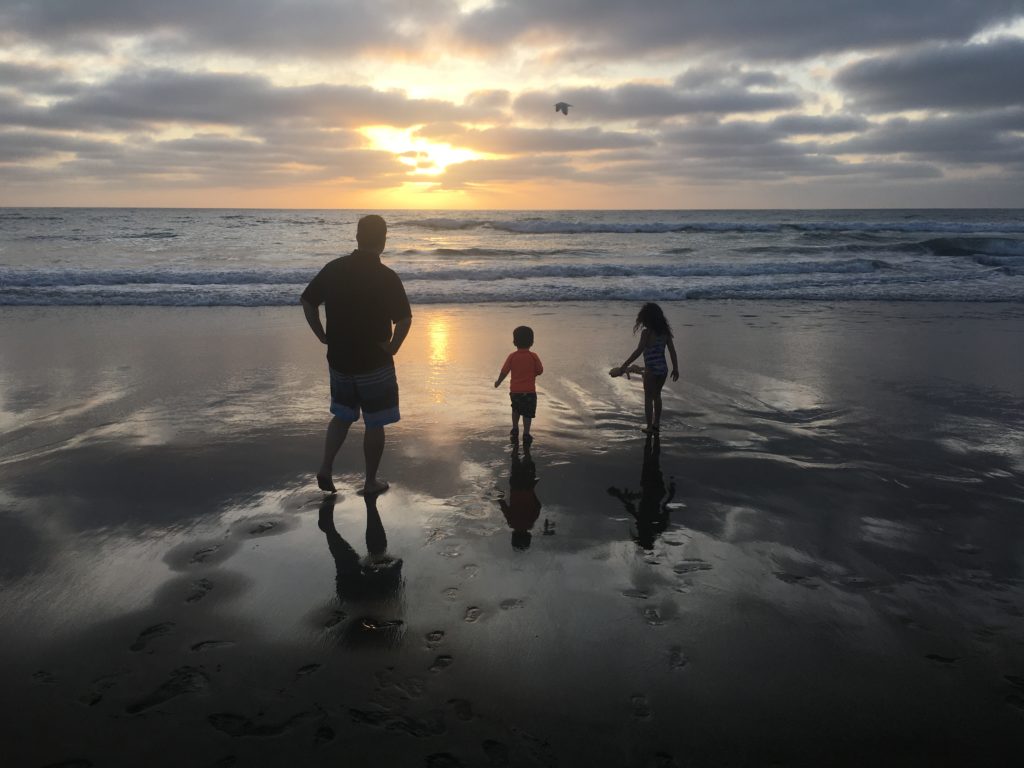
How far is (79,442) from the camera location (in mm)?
6184

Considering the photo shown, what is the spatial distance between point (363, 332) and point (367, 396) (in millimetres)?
459

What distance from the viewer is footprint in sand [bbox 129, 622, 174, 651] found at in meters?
3.19

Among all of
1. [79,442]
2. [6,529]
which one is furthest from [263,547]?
[79,442]

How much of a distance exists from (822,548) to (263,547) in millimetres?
3368

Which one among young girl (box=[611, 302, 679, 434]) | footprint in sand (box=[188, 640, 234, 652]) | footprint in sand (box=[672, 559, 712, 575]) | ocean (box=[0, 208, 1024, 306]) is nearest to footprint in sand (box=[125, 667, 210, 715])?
footprint in sand (box=[188, 640, 234, 652])

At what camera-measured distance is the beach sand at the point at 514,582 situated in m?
2.67

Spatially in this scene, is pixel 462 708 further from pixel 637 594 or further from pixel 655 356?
pixel 655 356

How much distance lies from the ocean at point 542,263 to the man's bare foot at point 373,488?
Answer: 11.3 m

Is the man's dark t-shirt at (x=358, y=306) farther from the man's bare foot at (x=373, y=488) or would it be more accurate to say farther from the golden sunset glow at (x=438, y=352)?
the golden sunset glow at (x=438, y=352)

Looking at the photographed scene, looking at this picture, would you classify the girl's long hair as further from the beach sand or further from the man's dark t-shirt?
the man's dark t-shirt

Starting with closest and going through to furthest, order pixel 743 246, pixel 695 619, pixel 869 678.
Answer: pixel 869 678
pixel 695 619
pixel 743 246

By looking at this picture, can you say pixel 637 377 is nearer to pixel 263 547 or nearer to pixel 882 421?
pixel 882 421

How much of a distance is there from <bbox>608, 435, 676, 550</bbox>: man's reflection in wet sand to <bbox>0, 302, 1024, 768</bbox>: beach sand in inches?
1.0

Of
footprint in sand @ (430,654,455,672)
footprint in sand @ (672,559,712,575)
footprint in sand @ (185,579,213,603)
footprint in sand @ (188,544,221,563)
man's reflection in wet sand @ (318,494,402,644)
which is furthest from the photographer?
footprint in sand @ (188,544,221,563)
